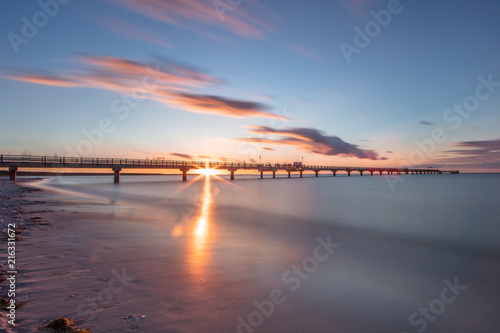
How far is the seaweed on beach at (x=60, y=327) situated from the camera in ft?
12.4

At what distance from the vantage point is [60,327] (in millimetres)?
3805

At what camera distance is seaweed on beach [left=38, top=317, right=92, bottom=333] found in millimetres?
3770

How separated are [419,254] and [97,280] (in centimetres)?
1052

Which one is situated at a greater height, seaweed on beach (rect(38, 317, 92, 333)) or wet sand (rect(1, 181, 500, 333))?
seaweed on beach (rect(38, 317, 92, 333))

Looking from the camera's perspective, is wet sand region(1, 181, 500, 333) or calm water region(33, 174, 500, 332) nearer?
wet sand region(1, 181, 500, 333)

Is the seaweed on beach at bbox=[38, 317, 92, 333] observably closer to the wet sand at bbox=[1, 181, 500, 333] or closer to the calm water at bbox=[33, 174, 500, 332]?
the wet sand at bbox=[1, 181, 500, 333]

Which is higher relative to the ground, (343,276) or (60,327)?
(60,327)

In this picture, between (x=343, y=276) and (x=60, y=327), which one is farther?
(x=343, y=276)

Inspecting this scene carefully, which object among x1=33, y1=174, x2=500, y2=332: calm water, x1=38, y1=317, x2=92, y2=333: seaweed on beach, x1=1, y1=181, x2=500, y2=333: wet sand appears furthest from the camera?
x1=33, y1=174, x2=500, y2=332: calm water

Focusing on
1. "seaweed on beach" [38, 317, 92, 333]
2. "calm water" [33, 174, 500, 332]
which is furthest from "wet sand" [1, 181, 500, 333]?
"seaweed on beach" [38, 317, 92, 333]

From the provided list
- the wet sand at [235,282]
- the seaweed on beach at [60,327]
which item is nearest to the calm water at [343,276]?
Result: the wet sand at [235,282]

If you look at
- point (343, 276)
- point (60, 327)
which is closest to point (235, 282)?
point (343, 276)

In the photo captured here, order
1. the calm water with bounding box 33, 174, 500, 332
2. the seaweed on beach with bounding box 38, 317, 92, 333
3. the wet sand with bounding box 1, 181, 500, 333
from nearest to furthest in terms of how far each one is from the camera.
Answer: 1. the seaweed on beach with bounding box 38, 317, 92, 333
2. the wet sand with bounding box 1, 181, 500, 333
3. the calm water with bounding box 33, 174, 500, 332

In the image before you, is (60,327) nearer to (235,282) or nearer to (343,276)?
(235,282)
